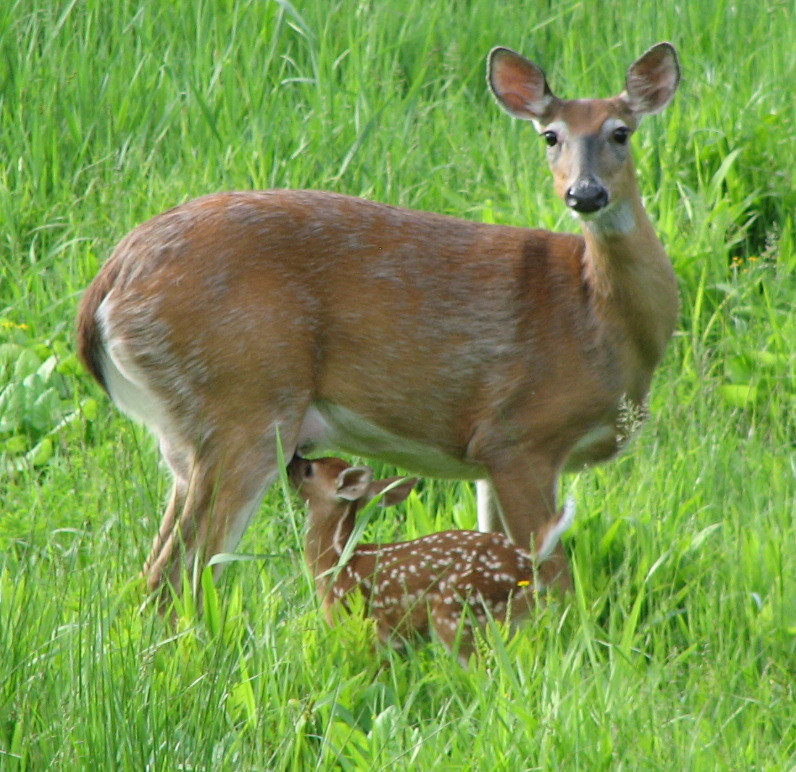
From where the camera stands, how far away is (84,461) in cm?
448

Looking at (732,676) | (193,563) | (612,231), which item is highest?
(612,231)

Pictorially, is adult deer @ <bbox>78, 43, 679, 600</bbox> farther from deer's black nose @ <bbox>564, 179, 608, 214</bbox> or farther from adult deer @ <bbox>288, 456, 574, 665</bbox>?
adult deer @ <bbox>288, 456, 574, 665</bbox>

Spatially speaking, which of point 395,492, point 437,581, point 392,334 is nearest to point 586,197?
point 392,334

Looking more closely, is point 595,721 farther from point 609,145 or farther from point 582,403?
point 609,145

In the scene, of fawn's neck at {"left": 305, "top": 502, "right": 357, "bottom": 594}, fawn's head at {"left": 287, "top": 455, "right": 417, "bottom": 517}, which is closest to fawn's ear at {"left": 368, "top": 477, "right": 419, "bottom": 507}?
fawn's head at {"left": 287, "top": 455, "right": 417, "bottom": 517}

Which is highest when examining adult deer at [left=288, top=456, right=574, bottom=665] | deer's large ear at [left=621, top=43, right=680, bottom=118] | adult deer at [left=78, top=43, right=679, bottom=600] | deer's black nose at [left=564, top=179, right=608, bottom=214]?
deer's large ear at [left=621, top=43, right=680, bottom=118]

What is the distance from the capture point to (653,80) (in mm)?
5031

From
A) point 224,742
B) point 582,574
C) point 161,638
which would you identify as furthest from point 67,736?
point 582,574

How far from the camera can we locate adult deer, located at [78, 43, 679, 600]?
4.34 meters

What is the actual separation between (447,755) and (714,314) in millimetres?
2707

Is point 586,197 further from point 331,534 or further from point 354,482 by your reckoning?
point 331,534

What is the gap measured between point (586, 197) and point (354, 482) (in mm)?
1105

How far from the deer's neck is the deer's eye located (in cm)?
19

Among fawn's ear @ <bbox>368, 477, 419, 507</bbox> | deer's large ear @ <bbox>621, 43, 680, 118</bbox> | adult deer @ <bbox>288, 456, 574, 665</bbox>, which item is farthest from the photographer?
deer's large ear @ <bbox>621, 43, 680, 118</bbox>
